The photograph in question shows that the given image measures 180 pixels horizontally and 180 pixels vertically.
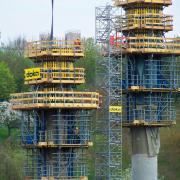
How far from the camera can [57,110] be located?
3310 inches

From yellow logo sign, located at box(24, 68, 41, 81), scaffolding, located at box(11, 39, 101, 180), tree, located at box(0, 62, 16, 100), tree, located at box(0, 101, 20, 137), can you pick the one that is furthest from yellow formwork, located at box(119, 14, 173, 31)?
tree, located at box(0, 62, 16, 100)

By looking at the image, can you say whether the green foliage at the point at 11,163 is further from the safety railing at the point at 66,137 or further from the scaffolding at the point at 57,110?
the safety railing at the point at 66,137

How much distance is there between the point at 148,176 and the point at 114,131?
388cm

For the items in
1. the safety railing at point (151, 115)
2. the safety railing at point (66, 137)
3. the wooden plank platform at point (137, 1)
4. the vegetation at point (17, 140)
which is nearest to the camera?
the safety railing at point (66, 137)

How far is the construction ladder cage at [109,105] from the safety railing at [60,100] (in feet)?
18.1

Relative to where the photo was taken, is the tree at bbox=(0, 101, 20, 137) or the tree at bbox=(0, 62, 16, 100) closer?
the tree at bbox=(0, 101, 20, 137)

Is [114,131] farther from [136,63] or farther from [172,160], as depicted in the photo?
[172,160]

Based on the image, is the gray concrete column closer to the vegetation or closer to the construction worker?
the construction worker

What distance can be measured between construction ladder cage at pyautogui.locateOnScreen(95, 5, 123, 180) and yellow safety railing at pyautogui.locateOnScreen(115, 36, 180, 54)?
38.4 inches

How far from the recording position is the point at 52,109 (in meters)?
84.2

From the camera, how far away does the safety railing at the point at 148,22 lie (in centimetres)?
9212

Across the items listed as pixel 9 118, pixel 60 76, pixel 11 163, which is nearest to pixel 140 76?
pixel 60 76

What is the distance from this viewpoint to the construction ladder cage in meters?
90.1

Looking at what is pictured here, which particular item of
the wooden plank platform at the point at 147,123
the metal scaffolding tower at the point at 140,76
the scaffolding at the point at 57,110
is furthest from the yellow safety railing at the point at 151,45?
the scaffolding at the point at 57,110
